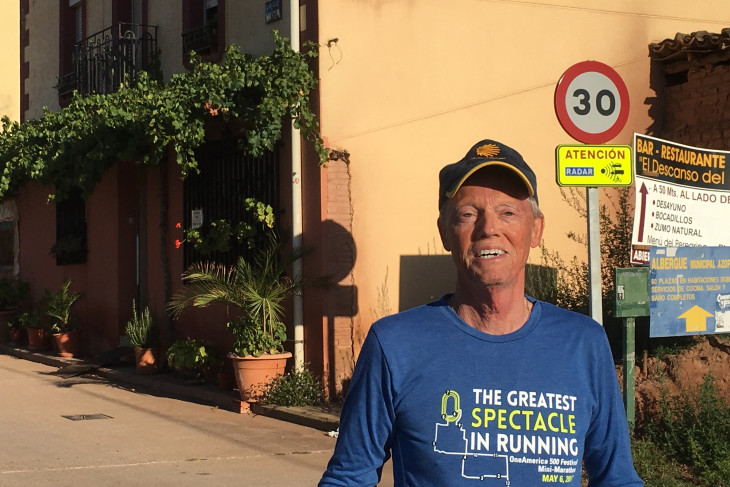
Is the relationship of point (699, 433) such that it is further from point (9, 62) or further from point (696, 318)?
point (9, 62)

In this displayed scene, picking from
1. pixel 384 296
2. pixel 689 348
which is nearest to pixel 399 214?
pixel 384 296

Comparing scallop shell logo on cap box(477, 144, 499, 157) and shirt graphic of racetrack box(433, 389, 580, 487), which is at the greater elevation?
scallop shell logo on cap box(477, 144, 499, 157)

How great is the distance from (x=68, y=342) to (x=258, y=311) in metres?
6.11

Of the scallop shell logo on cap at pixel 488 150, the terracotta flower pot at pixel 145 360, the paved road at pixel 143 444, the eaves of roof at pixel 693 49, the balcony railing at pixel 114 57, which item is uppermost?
the balcony railing at pixel 114 57

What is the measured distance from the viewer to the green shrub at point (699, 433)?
281 inches

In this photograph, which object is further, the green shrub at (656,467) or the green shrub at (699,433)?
the green shrub at (699,433)

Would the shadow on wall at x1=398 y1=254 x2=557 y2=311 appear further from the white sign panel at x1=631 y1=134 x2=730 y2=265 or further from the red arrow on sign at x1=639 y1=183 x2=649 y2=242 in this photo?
the red arrow on sign at x1=639 y1=183 x2=649 y2=242

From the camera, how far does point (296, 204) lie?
1111cm

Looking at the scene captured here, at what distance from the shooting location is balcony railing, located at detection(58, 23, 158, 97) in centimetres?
1473

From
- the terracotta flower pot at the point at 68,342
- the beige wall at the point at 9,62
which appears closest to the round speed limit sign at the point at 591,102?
the terracotta flower pot at the point at 68,342

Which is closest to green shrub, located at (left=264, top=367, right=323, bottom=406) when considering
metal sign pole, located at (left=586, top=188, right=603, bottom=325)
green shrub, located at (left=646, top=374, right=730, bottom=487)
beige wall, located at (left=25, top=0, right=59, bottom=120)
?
green shrub, located at (left=646, top=374, right=730, bottom=487)

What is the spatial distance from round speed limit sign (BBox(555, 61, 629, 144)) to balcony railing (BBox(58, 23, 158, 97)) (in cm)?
882

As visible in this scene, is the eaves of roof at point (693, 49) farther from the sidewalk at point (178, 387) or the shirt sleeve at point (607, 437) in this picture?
the shirt sleeve at point (607, 437)

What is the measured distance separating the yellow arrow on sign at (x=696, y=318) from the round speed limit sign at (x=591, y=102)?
1.90m
